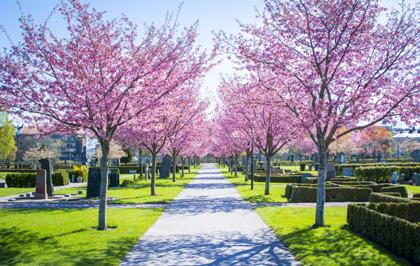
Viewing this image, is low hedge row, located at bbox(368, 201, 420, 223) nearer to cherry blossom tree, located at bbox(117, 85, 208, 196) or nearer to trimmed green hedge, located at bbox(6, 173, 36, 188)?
cherry blossom tree, located at bbox(117, 85, 208, 196)

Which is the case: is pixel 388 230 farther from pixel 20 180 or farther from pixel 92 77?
pixel 20 180

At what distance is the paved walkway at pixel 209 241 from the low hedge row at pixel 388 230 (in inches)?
87.2

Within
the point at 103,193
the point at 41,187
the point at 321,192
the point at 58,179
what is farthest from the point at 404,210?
the point at 58,179

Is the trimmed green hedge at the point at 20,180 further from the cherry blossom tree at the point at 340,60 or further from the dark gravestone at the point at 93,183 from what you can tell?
the cherry blossom tree at the point at 340,60

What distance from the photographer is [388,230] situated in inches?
393

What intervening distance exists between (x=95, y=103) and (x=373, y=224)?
7.85 m

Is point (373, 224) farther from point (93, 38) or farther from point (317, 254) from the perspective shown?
point (93, 38)

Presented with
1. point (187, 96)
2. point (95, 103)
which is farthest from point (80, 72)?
point (187, 96)

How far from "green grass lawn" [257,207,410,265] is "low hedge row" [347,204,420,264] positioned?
0.66 ft

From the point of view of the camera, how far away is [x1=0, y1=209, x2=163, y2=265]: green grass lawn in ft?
31.5

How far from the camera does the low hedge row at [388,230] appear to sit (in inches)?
342

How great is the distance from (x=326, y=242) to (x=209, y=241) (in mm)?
2919

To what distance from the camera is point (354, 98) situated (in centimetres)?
1309

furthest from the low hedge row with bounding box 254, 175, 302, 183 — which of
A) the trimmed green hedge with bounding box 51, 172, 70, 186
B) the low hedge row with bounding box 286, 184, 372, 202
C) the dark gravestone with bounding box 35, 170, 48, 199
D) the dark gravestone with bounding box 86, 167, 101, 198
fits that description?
the dark gravestone with bounding box 35, 170, 48, 199
